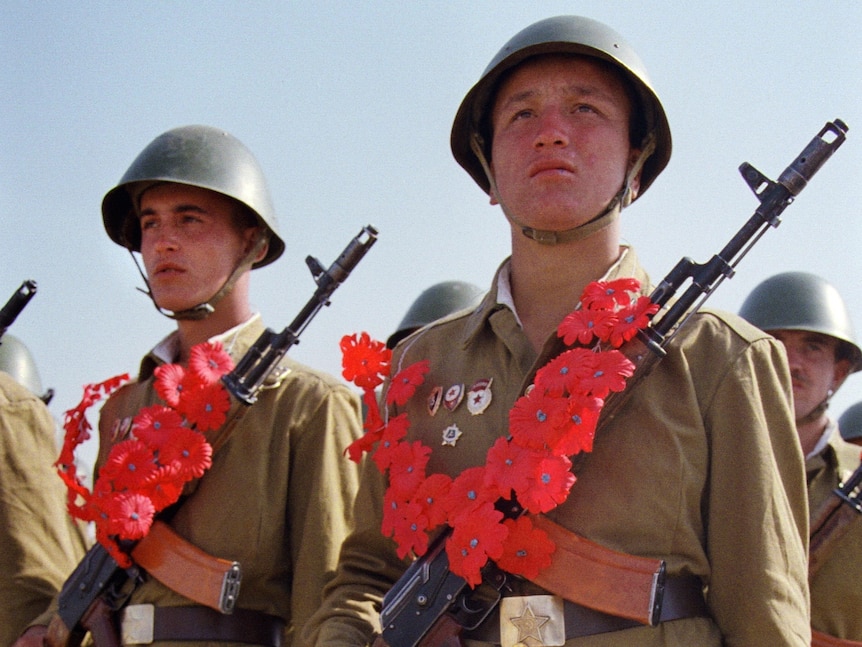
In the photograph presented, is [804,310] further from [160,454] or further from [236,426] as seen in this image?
[160,454]

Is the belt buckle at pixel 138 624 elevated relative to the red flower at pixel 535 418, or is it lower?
lower

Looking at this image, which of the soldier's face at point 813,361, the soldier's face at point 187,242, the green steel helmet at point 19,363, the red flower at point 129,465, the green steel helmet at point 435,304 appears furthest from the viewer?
the green steel helmet at point 19,363

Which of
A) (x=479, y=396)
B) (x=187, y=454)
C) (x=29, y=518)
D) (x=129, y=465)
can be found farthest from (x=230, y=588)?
(x=29, y=518)

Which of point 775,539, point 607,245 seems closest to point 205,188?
point 607,245

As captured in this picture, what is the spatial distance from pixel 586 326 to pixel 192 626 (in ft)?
6.69

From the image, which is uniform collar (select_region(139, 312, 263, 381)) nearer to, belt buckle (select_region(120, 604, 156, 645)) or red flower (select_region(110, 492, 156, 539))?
red flower (select_region(110, 492, 156, 539))

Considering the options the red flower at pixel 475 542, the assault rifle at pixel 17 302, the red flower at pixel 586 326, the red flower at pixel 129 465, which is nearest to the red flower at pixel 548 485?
the red flower at pixel 475 542

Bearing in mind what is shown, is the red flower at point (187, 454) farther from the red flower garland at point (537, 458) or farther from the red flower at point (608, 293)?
the red flower at point (608, 293)

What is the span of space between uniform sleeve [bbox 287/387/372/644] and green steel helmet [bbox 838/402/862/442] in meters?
6.52

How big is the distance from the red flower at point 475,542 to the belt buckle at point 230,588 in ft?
4.30

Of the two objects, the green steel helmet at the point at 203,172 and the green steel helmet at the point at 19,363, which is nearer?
the green steel helmet at the point at 203,172

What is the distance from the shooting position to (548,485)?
299 centimetres

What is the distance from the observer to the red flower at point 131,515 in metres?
4.25

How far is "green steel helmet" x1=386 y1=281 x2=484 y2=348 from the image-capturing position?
876cm
